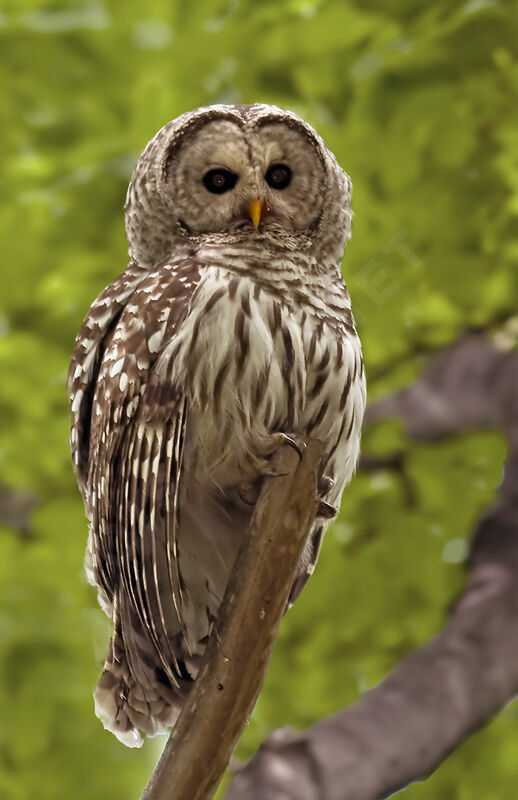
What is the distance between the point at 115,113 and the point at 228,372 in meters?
1.48

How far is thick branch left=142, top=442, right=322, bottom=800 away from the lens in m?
1.29

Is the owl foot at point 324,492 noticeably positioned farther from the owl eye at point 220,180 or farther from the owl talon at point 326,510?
the owl eye at point 220,180

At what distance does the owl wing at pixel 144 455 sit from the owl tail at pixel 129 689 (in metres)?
0.01

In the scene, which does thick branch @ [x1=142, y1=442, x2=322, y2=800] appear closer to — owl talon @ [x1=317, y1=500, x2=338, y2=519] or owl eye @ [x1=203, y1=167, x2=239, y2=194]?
owl talon @ [x1=317, y1=500, x2=338, y2=519]

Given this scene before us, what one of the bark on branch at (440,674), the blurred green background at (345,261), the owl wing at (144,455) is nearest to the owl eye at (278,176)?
the owl wing at (144,455)

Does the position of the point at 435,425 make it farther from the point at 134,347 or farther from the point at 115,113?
the point at 134,347

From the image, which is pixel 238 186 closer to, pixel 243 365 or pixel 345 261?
pixel 243 365

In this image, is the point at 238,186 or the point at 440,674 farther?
the point at 440,674

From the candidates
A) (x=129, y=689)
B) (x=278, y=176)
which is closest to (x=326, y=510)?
(x=129, y=689)

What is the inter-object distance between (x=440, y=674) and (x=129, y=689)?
1146 mm

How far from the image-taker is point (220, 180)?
1.47 m

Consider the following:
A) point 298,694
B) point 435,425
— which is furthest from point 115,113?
point 298,694

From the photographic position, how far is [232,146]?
1454 millimetres

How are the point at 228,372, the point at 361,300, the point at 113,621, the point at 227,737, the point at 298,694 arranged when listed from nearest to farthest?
the point at 227,737, the point at 228,372, the point at 113,621, the point at 361,300, the point at 298,694
